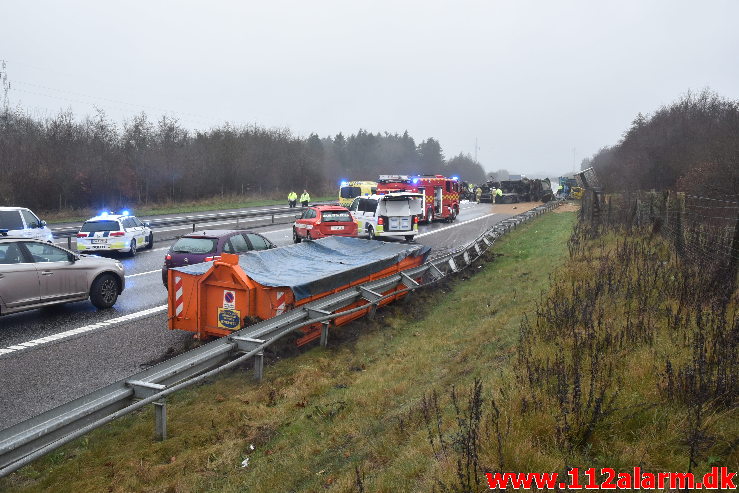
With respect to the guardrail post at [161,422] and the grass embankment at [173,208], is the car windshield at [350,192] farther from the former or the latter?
the guardrail post at [161,422]

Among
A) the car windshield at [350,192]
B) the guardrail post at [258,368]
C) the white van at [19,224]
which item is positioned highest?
the car windshield at [350,192]

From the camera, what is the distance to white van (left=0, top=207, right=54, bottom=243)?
50.6 ft

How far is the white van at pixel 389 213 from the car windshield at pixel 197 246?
11.5 metres

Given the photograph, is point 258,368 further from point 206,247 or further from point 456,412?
point 206,247

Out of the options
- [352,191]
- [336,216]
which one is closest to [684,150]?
[352,191]

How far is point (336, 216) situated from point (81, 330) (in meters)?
11.8

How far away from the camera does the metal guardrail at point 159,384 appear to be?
169 inches

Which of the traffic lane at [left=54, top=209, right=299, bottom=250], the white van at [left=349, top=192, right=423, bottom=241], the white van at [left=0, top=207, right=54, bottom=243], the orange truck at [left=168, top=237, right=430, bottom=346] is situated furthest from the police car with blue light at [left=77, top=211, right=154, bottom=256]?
the orange truck at [left=168, top=237, right=430, bottom=346]

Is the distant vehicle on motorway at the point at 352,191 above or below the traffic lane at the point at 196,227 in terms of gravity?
above

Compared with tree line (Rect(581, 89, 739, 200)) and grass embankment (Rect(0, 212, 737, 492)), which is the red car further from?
tree line (Rect(581, 89, 739, 200))

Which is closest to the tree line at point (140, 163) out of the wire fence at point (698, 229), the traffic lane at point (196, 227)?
the traffic lane at point (196, 227)

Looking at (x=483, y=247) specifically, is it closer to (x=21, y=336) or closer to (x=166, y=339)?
(x=166, y=339)

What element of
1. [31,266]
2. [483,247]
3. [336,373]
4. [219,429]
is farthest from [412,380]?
[483,247]

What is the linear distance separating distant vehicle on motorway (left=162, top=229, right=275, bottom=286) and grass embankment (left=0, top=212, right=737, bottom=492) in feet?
13.7
